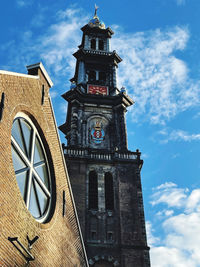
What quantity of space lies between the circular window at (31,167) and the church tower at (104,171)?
13.3 metres

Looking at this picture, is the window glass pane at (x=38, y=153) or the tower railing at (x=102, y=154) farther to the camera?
the tower railing at (x=102, y=154)

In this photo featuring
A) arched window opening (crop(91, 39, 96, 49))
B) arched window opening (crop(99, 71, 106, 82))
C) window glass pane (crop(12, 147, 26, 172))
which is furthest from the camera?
arched window opening (crop(91, 39, 96, 49))

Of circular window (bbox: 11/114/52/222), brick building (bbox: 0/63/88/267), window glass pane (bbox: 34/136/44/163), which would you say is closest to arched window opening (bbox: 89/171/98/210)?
brick building (bbox: 0/63/88/267)

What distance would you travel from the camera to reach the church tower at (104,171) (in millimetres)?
21750

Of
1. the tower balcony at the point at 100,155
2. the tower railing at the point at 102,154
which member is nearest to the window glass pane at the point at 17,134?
the tower balcony at the point at 100,155

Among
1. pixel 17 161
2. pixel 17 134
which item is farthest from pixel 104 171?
pixel 17 161

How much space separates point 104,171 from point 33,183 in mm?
17526

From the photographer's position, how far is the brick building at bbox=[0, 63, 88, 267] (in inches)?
265

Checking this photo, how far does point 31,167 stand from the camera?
838 centimetres

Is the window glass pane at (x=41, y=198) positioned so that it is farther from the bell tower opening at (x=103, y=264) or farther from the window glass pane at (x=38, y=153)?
the bell tower opening at (x=103, y=264)

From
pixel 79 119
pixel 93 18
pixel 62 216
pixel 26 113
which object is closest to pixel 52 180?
pixel 62 216

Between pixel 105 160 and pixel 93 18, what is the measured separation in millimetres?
23289

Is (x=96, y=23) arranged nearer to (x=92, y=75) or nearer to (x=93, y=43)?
(x=93, y=43)

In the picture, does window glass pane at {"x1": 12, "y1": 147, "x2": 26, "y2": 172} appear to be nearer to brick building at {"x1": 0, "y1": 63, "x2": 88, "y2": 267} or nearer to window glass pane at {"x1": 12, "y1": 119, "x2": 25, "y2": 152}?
brick building at {"x1": 0, "y1": 63, "x2": 88, "y2": 267}
